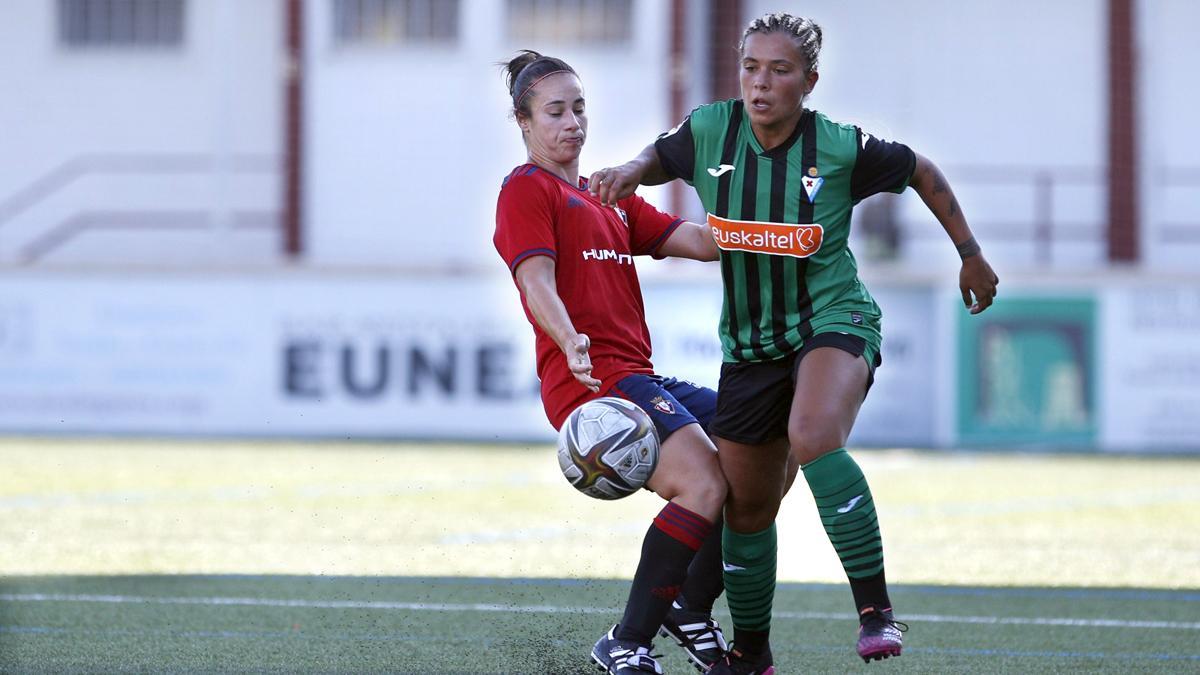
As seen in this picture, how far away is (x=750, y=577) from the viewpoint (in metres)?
5.21

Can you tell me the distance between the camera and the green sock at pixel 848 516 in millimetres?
4879

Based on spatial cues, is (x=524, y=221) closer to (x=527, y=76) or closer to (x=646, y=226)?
(x=527, y=76)

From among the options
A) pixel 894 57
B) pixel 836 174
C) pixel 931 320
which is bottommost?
pixel 931 320

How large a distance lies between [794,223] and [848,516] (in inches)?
31.8

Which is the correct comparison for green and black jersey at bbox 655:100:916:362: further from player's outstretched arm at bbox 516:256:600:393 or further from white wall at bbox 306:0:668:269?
white wall at bbox 306:0:668:269

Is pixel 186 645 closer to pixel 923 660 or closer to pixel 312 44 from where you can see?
pixel 923 660

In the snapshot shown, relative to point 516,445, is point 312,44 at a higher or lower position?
higher

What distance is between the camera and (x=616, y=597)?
7.32 meters

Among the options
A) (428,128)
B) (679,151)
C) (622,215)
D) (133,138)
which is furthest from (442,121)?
(679,151)

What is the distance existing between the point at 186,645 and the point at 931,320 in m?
11.7

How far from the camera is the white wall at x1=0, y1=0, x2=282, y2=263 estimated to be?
22.4 meters

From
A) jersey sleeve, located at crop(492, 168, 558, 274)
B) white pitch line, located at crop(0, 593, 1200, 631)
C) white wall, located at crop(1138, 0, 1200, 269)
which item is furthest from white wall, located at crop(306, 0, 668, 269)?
jersey sleeve, located at crop(492, 168, 558, 274)

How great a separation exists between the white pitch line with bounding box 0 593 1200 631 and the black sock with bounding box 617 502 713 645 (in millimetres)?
1858

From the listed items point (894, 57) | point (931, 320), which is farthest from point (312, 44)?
point (931, 320)
